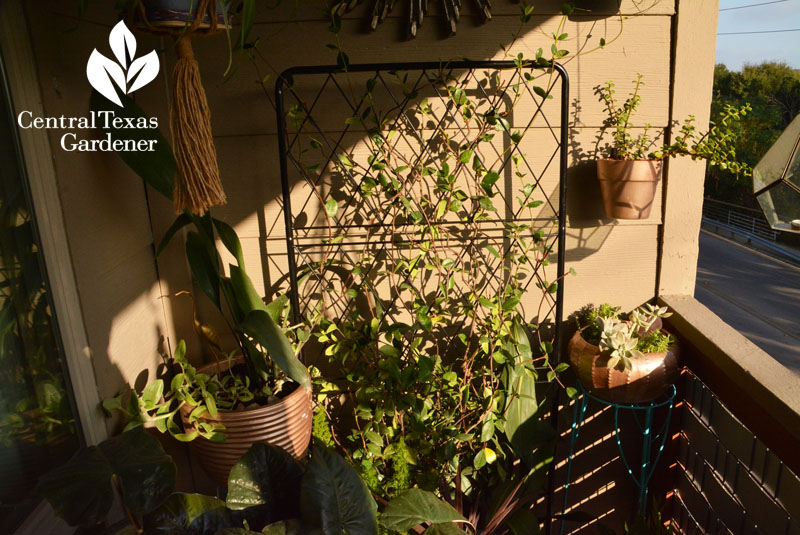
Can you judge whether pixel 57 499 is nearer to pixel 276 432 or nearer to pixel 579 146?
pixel 276 432

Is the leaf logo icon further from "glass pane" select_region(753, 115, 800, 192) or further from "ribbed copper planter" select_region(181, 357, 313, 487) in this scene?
"glass pane" select_region(753, 115, 800, 192)

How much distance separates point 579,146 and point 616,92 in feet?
0.61

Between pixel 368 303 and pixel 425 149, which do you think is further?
pixel 368 303

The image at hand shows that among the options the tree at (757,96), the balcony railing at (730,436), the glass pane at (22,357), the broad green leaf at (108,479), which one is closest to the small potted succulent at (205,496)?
the broad green leaf at (108,479)

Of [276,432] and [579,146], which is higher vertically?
[579,146]

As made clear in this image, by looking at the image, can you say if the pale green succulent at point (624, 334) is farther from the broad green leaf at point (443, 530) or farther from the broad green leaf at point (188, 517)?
the broad green leaf at point (188, 517)

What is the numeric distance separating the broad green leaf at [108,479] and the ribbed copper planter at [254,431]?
0.30 m

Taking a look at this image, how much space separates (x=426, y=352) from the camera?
1.85m

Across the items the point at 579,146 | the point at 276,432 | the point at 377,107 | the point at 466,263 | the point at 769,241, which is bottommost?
the point at 769,241

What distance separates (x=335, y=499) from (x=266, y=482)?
0.16 metres

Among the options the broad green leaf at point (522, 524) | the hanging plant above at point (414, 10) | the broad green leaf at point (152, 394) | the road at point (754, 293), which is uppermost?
the hanging plant above at point (414, 10)

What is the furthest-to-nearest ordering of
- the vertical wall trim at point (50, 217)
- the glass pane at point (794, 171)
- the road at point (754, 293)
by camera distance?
1. the road at point (754, 293)
2. the vertical wall trim at point (50, 217)
3. the glass pane at point (794, 171)

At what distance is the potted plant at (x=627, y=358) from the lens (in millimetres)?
1558

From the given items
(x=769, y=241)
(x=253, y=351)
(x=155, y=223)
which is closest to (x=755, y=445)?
(x=253, y=351)
